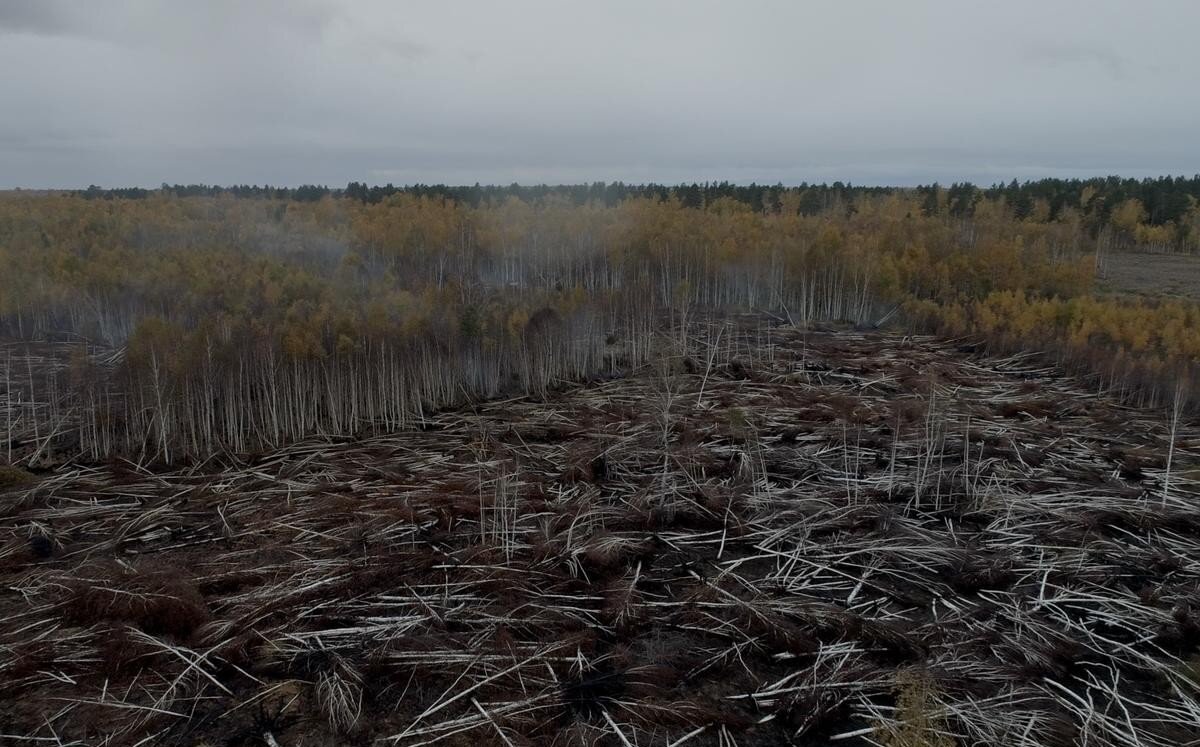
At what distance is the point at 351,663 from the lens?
3365 mm

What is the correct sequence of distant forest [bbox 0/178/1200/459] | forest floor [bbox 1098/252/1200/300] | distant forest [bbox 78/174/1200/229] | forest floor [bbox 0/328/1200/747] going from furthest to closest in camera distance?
distant forest [bbox 78/174/1200/229], forest floor [bbox 1098/252/1200/300], distant forest [bbox 0/178/1200/459], forest floor [bbox 0/328/1200/747]

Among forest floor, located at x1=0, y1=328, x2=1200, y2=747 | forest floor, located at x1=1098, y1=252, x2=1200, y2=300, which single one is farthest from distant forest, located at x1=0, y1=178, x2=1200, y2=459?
forest floor, located at x1=1098, y1=252, x2=1200, y2=300

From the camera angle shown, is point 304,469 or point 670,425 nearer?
point 304,469

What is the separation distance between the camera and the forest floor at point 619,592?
3088mm

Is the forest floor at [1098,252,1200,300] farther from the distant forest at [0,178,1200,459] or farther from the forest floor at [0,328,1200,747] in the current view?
the forest floor at [0,328,1200,747]

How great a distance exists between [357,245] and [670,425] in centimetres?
1024

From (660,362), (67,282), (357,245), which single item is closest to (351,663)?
(660,362)

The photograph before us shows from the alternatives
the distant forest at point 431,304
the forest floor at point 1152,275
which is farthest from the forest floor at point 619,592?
the forest floor at point 1152,275

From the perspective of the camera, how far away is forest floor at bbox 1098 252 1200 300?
16.1m

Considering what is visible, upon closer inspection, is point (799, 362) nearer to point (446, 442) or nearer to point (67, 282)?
point (446, 442)

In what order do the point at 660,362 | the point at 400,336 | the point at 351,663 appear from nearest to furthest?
the point at 351,663 < the point at 400,336 < the point at 660,362

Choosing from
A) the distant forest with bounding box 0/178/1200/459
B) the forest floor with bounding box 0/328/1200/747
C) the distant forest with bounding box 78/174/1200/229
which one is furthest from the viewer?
the distant forest with bounding box 78/174/1200/229

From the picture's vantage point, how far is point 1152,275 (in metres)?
18.3

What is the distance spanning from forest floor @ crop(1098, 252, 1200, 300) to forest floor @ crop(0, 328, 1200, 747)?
11713 mm
